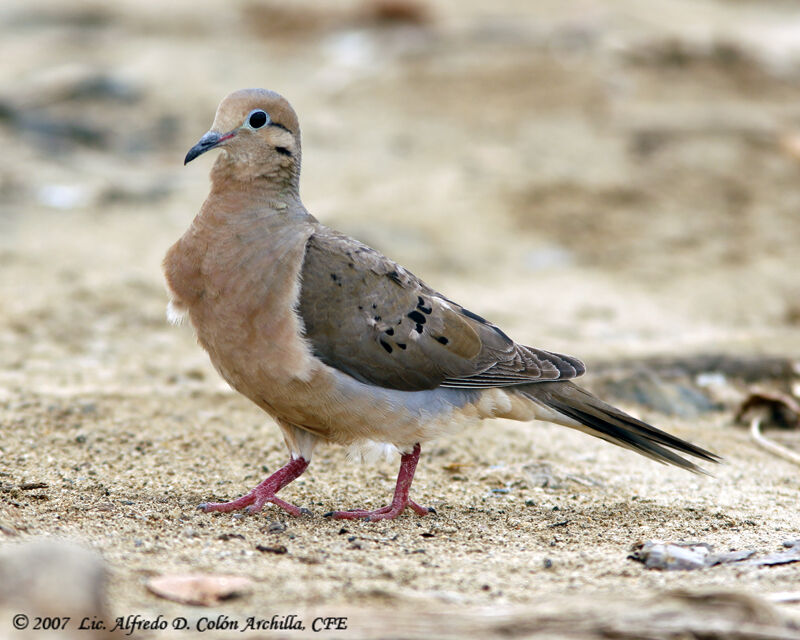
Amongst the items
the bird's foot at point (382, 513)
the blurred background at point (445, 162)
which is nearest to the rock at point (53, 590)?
the bird's foot at point (382, 513)

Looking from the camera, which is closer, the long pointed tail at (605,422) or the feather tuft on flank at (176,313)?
the feather tuft on flank at (176,313)

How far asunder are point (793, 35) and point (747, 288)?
10.6 meters

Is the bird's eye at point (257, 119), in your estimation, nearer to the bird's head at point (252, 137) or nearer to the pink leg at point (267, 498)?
the bird's head at point (252, 137)

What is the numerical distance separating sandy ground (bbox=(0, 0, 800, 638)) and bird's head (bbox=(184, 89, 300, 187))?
1312 millimetres

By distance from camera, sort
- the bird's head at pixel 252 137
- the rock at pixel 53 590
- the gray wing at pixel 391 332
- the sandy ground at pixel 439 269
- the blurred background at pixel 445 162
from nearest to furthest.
A: the rock at pixel 53 590
the sandy ground at pixel 439 269
the gray wing at pixel 391 332
the bird's head at pixel 252 137
the blurred background at pixel 445 162

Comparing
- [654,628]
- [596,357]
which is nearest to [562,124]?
[596,357]

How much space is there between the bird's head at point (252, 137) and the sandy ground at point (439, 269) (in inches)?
51.7

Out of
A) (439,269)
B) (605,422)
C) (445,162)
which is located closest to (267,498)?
(605,422)

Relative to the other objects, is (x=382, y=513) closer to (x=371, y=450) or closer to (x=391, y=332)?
(x=371, y=450)

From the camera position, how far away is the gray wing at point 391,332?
4.01 metres

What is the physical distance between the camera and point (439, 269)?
8164 millimetres

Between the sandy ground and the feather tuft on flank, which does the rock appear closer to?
the sandy ground

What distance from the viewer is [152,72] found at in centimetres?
1216

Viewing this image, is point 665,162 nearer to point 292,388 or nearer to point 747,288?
point 747,288
